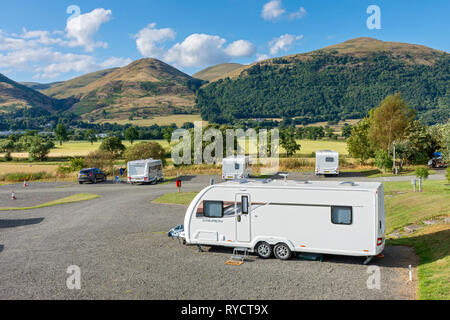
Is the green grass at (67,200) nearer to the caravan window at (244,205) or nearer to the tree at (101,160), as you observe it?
the tree at (101,160)

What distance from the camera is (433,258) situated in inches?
444

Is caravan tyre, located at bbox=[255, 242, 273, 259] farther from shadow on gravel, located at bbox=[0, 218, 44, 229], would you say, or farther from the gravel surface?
shadow on gravel, located at bbox=[0, 218, 44, 229]

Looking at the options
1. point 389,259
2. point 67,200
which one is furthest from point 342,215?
point 67,200

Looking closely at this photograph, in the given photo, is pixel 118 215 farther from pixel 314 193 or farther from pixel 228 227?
pixel 314 193

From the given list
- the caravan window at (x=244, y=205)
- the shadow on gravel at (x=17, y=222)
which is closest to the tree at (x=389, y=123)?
the caravan window at (x=244, y=205)

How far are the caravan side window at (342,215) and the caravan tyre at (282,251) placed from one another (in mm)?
1842

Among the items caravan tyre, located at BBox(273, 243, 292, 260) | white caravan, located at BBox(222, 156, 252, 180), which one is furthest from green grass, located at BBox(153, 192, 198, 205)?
caravan tyre, located at BBox(273, 243, 292, 260)

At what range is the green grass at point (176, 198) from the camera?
2497 centimetres

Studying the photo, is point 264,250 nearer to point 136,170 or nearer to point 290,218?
point 290,218

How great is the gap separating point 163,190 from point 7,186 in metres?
18.2

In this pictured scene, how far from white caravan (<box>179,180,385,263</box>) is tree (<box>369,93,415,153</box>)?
37.8 metres

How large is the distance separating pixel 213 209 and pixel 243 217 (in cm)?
113
